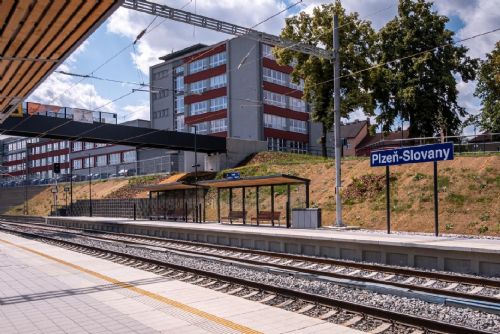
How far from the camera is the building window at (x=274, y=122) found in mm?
60966

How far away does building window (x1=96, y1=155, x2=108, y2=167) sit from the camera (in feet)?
292

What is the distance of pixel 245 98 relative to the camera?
60.8 m

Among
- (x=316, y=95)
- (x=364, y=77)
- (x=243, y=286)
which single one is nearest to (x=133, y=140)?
(x=316, y=95)

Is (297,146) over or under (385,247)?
over

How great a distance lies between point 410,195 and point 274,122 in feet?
122

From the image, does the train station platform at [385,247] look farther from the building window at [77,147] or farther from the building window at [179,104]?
the building window at [77,147]

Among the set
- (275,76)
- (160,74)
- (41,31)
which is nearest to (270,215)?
(41,31)

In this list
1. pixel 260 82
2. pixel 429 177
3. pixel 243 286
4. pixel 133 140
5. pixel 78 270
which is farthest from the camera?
pixel 260 82

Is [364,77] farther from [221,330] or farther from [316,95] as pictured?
[221,330]

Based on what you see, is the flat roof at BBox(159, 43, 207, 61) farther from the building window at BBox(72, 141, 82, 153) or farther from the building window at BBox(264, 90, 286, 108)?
the building window at BBox(72, 141, 82, 153)

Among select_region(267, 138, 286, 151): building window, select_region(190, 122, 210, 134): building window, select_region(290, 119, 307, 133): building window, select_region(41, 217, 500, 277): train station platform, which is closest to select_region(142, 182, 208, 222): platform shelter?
select_region(41, 217, 500, 277): train station platform

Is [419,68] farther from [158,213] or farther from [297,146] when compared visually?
[297,146]

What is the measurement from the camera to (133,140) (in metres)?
43.7

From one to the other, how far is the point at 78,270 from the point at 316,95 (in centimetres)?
3043
